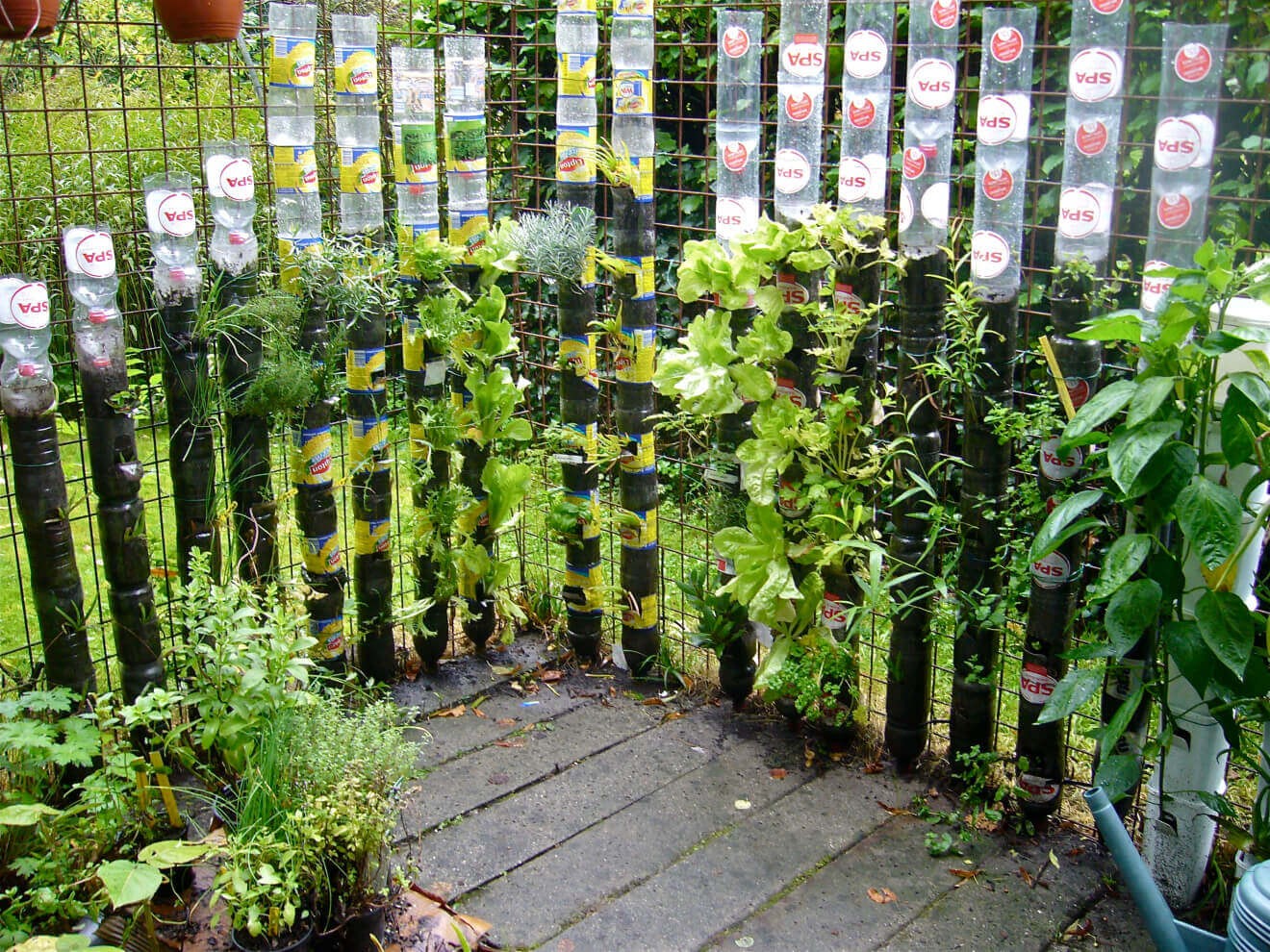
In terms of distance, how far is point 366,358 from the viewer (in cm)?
364

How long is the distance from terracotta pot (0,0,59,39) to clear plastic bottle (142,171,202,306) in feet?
1.59

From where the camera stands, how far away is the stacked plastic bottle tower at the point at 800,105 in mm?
3131

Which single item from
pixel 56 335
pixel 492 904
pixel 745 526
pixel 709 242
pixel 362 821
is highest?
pixel 709 242

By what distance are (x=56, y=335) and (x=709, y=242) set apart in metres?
3.25

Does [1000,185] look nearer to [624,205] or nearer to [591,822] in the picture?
[624,205]

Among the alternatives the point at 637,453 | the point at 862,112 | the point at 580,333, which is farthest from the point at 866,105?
the point at 637,453

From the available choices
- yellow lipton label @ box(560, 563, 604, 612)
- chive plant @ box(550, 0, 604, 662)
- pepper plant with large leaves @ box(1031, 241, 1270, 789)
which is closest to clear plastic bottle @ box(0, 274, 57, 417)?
chive plant @ box(550, 0, 604, 662)

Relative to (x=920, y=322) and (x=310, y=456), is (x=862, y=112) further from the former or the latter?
(x=310, y=456)

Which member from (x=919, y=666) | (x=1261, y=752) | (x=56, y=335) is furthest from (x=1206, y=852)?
(x=56, y=335)

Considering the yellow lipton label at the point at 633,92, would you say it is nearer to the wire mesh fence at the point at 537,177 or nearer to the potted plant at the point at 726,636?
the wire mesh fence at the point at 537,177

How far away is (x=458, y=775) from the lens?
3387mm

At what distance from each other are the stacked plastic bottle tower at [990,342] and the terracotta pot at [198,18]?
182 centimetres

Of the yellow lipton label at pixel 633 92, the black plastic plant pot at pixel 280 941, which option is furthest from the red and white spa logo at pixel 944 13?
the black plastic plant pot at pixel 280 941

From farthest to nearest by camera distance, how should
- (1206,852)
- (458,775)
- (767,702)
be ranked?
(767,702)
(458,775)
(1206,852)
